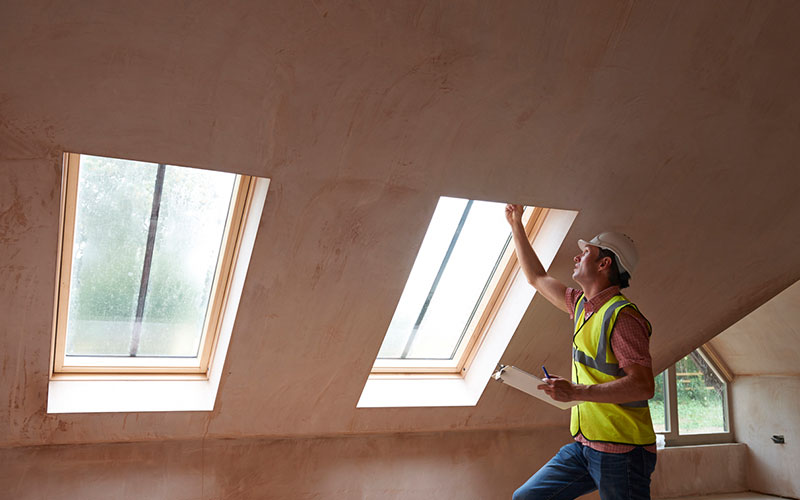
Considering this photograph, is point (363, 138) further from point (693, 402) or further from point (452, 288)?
point (693, 402)

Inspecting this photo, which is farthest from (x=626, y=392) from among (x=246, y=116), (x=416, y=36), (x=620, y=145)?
(x=246, y=116)

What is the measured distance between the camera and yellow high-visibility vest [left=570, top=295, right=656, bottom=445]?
2.45m

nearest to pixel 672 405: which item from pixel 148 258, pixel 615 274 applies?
pixel 615 274

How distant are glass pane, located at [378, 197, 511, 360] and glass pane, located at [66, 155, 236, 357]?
1.04m

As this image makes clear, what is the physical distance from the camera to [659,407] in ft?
17.1

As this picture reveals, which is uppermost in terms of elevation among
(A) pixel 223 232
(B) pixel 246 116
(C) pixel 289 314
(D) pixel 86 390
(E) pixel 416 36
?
(E) pixel 416 36

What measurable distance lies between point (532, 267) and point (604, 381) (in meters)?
0.74

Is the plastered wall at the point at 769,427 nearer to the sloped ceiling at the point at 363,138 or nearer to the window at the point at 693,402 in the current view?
the window at the point at 693,402

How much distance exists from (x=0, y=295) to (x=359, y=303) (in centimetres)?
141

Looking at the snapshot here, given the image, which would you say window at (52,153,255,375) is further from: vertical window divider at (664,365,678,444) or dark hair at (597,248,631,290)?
vertical window divider at (664,365,678,444)

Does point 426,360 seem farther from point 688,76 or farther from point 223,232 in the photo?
point 688,76

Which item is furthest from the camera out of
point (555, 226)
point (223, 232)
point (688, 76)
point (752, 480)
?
→ point (752, 480)

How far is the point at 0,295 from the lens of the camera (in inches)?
95.3

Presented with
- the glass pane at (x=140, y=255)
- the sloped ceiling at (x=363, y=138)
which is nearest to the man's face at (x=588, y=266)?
the sloped ceiling at (x=363, y=138)
